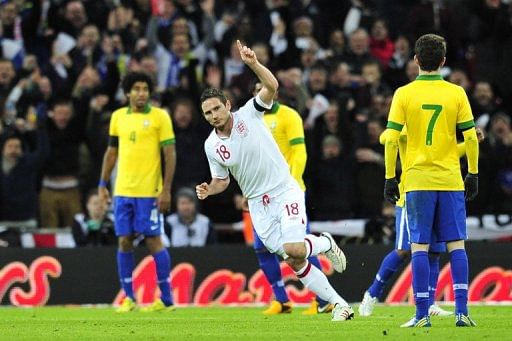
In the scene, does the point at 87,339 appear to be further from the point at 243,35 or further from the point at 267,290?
the point at 243,35

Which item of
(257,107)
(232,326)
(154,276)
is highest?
(257,107)

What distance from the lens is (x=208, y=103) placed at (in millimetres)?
11789

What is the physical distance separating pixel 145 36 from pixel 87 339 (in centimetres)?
1225

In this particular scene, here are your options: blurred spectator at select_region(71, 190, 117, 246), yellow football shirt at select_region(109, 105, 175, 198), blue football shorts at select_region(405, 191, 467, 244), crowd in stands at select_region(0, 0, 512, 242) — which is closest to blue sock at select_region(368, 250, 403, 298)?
blue football shorts at select_region(405, 191, 467, 244)

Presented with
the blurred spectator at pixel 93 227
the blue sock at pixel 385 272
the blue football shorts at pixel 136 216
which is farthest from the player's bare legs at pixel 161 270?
the blue sock at pixel 385 272

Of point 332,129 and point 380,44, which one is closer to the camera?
point 332,129

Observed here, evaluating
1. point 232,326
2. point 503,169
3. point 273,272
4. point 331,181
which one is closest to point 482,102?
point 503,169

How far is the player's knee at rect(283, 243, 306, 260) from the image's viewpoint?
11.8 meters

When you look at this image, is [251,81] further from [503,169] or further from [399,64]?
[503,169]

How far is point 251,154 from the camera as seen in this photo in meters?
12.2

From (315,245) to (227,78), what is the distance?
391 inches

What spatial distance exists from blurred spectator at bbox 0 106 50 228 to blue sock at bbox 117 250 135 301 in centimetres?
419

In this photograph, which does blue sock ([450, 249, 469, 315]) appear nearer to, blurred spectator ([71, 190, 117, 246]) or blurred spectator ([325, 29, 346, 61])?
blurred spectator ([71, 190, 117, 246])

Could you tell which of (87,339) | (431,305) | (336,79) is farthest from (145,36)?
(87,339)
